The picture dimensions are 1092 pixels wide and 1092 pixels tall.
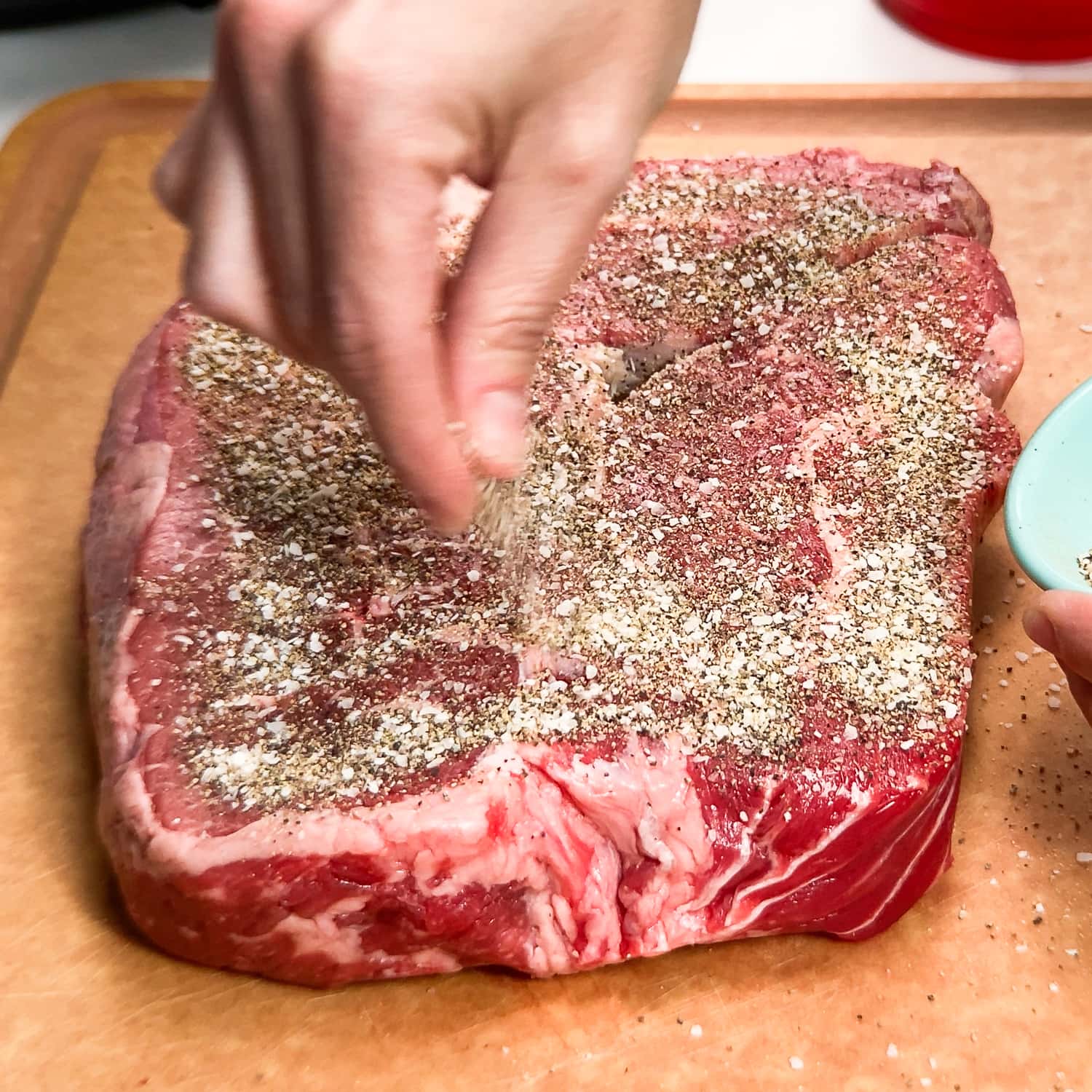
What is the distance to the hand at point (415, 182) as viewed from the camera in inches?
50.2

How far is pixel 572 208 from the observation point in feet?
4.56

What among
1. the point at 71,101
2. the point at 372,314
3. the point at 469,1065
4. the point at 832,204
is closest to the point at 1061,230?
the point at 832,204

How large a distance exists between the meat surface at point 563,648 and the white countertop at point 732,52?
136 centimetres

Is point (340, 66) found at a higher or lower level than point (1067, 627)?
higher

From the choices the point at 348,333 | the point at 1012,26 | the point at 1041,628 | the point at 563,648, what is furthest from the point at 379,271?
the point at 1012,26

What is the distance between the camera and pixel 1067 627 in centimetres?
→ 160

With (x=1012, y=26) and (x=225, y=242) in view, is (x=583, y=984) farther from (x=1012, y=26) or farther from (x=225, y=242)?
(x=1012, y=26)

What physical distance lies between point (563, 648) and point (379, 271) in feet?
2.19

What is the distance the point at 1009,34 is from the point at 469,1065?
113 inches

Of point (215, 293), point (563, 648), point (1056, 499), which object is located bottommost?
point (563, 648)

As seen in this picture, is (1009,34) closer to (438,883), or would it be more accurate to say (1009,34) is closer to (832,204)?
(832,204)

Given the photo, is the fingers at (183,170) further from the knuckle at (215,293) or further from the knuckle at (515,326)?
the knuckle at (515,326)

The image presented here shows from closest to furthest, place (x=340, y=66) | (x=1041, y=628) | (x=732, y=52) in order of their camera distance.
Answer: (x=340, y=66), (x=1041, y=628), (x=732, y=52)

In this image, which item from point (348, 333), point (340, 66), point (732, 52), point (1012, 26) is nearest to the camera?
point (340, 66)
